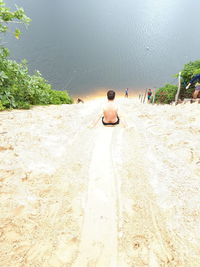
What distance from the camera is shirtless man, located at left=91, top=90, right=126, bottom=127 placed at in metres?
4.59

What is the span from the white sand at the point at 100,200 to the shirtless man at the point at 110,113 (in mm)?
892

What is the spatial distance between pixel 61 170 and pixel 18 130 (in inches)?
87.8

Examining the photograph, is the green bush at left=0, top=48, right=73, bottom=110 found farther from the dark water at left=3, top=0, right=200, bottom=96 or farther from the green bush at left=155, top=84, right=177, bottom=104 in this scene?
the dark water at left=3, top=0, right=200, bottom=96

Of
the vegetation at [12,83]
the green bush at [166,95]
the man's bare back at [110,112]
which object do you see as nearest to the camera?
the man's bare back at [110,112]

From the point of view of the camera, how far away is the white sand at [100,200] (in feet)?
5.47

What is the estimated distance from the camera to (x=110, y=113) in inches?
182

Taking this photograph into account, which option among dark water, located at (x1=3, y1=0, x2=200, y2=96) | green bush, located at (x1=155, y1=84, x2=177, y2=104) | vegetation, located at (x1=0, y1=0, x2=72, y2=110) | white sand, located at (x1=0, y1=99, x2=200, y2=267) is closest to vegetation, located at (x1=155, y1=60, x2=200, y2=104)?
green bush, located at (x1=155, y1=84, x2=177, y2=104)

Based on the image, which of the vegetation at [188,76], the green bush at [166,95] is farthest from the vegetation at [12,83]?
the vegetation at [188,76]

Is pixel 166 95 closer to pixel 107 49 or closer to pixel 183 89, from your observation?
pixel 183 89

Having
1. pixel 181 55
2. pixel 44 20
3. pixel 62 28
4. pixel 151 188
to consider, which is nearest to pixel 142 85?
pixel 181 55

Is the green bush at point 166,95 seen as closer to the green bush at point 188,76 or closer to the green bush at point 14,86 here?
the green bush at point 188,76

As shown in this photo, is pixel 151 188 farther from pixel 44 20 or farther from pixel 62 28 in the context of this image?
pixel 44 20

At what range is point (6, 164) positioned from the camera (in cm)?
276

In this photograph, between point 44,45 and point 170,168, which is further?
point 44,45
